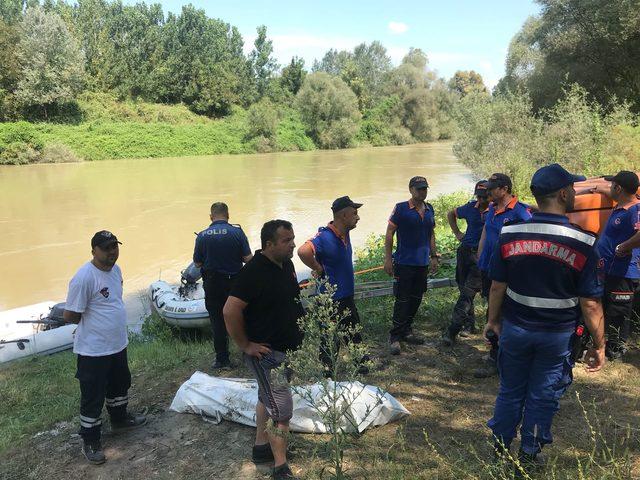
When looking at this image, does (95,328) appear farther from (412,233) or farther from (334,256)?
(412,233)

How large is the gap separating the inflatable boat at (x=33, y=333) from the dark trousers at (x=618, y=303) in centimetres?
616

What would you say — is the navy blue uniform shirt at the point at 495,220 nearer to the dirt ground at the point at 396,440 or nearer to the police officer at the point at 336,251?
the dirt ground at the point at 396,440

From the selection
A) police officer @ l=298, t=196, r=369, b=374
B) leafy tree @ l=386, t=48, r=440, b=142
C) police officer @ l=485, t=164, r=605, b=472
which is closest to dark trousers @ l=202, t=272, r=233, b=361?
police officer @ l=298, t=196, r=369, b=374

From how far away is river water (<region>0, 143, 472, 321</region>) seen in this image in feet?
39.4

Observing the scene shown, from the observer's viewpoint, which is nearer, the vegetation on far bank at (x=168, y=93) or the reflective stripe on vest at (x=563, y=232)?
the reflective stripe on vest at (x=563, y=232)

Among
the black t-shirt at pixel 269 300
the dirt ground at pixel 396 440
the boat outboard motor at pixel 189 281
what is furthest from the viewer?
the boat outboard motor at pixel 189 281

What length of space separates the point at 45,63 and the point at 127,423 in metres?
39.0

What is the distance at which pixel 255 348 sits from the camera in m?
2.82

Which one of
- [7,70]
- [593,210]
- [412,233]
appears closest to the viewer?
[593,210]

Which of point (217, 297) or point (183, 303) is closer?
point (217, 297)

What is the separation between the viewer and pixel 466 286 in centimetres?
462

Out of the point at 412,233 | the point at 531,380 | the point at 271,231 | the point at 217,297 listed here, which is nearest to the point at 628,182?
the point at 412,233

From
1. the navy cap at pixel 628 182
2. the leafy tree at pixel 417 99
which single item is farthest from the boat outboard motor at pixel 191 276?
the leafy tree at pixel 417 99

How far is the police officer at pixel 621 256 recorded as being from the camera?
3.70 metres
